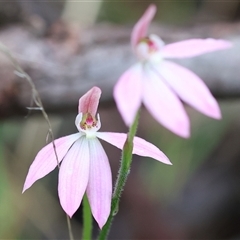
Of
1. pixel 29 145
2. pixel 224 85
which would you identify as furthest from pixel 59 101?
pixel 224 85

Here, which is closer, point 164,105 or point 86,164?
point 164,105

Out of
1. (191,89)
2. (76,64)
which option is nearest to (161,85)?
(191,89)

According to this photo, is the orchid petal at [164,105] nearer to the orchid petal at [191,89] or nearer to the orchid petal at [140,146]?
the orchid petal at [191,89]

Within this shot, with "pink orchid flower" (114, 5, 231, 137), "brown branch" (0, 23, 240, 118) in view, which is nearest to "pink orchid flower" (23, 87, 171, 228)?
"pink orchid flower" (114, 5, 231, 137)

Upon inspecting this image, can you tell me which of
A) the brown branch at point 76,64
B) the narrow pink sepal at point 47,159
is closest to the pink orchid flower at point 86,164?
the narrow pink sepal at point 47,159

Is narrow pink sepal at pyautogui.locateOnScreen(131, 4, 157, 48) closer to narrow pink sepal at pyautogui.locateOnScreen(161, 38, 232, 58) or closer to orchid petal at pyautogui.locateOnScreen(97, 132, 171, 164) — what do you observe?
narrow pink sepal at pyautogui.locateOnScreen(161, 38, 232, 58)

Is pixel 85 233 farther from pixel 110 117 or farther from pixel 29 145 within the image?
pixel 110 117

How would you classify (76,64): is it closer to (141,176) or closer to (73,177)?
(141,176)

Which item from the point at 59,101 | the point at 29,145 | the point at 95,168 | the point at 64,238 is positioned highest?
the point at 95,168
